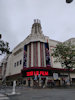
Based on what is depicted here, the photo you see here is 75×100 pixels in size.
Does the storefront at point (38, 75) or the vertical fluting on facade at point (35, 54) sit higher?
the vertical fluting on facade at point (35, 54)

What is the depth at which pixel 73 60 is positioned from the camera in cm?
2883

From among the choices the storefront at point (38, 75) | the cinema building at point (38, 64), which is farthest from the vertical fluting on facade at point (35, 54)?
the storefront at point (38, 75)

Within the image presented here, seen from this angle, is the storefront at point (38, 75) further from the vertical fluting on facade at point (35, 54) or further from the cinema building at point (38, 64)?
the vertical fluting on facade at point (35, 54)

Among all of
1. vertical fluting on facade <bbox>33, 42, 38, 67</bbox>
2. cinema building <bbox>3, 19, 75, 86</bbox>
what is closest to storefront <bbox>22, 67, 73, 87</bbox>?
cinema building <bbox>3, 19, 75, 86</bbox>

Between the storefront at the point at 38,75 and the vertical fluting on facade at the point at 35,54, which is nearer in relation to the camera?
the storefront at the point at 38,75

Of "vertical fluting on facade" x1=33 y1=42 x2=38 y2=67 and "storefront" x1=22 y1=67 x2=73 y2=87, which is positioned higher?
"vertical fluting on facade" x1=33 y1=42 x2=38 y2=67

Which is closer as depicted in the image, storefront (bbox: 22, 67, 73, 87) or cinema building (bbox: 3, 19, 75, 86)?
storefront (bbox: 22, 67, 73, 87)

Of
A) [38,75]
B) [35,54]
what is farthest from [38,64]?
[38,75]

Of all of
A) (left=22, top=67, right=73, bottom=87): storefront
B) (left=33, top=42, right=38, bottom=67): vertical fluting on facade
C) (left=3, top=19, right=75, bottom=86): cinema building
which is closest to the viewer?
(left=22, top=67, right=73, bottom=87): storefront

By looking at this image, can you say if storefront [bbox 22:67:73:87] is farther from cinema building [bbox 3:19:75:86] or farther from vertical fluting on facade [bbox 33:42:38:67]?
vertical fluting on facade [bbox 33:42:38:67]

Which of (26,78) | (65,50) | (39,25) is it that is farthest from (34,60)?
(39,25)

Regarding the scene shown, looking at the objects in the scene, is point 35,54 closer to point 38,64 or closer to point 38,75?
point 38,64

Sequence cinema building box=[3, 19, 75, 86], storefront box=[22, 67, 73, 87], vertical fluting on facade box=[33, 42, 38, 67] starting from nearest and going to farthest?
storefront box=[22, 67, 73, 87] → cinema building box=[3, 19, 75, 86] → vertical fluting on facade box=[33, 42, 38, 67]

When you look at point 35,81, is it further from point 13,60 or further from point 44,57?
point 13,60
